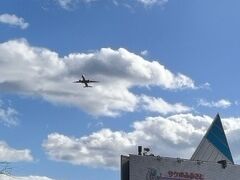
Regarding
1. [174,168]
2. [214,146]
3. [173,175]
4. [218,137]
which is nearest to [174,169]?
[174,168]

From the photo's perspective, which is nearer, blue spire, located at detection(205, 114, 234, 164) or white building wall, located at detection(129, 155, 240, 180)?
white building wall, located at detection(129, 155, 240, 180)

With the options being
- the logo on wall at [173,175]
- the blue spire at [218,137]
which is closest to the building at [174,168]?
the logo on wall at [173,175]

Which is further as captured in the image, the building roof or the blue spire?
the blue spire

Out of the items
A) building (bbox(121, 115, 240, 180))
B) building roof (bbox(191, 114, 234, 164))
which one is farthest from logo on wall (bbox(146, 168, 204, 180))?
building roof (bbox(191, 114, 234, 164))

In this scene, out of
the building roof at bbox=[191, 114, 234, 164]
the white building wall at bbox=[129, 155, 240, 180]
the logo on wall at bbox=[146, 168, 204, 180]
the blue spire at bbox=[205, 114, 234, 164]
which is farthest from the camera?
the blue spire at bbox=[205, 114, 234, 164]

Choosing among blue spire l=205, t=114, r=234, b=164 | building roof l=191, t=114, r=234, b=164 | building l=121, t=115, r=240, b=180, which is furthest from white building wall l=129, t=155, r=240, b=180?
blue spire l=205, t=114, r=234, b=164

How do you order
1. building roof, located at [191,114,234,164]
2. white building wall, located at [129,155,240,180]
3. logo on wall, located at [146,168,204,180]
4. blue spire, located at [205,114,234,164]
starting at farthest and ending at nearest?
1. blue spire, located at [205,114,234,164]
2. building roof, located at [191,114,234,164]
3. logo on wall, located at [146,168,204,180]
4. white building wall, located at [129,155,240,180]

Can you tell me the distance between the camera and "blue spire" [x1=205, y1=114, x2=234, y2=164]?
3469 inches

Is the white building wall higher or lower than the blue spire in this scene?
lower

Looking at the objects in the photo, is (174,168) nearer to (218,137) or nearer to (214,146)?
(214,146)

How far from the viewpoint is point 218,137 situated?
293 ft

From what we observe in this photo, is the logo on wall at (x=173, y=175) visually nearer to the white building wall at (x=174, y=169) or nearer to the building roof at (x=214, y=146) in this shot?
the white building wall at (x=174, y=169)

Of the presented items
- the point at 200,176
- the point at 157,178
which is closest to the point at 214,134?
the point at 200,176

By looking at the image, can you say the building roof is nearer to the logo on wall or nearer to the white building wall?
the white building wall
